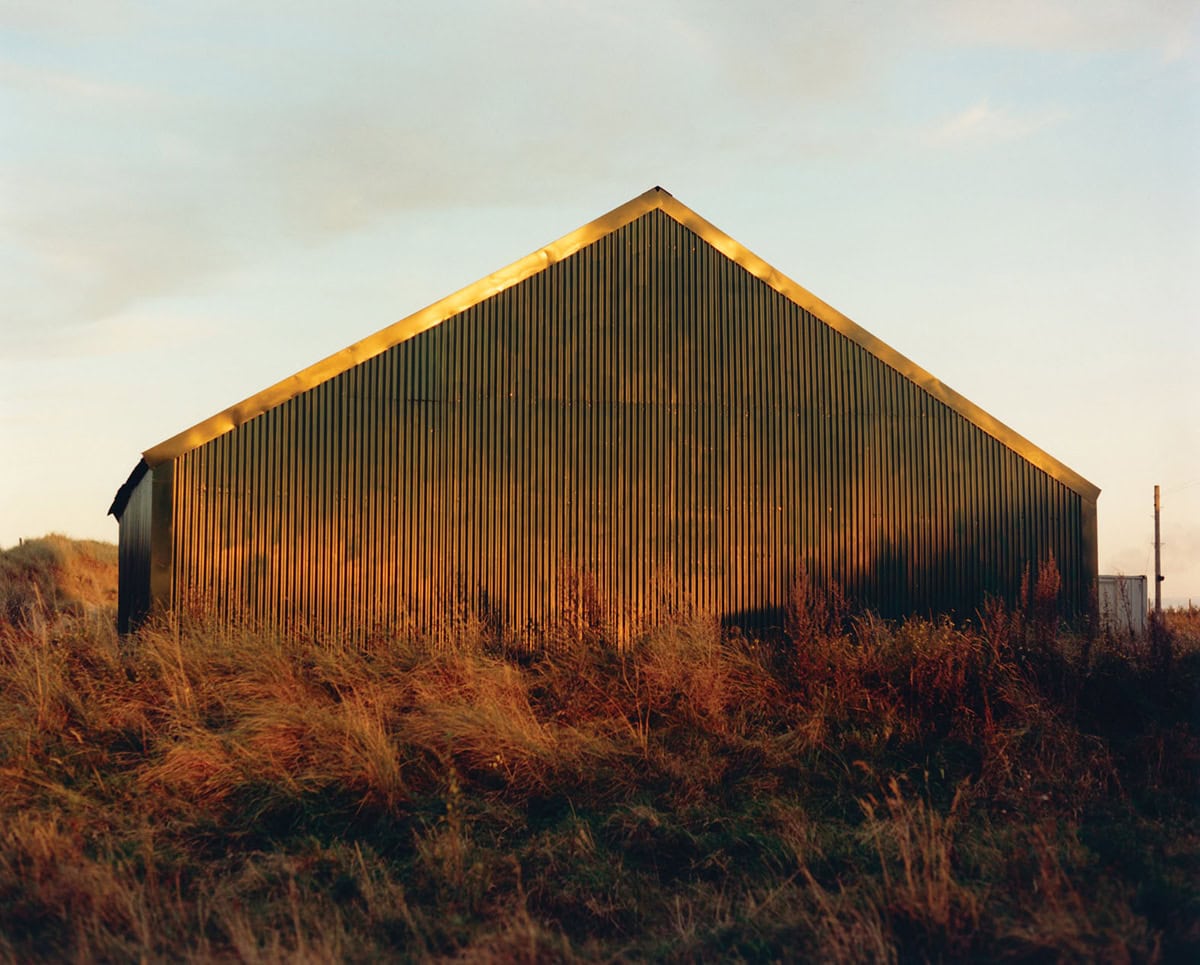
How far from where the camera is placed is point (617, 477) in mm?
15461

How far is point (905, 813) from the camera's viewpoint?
8484 millimetres

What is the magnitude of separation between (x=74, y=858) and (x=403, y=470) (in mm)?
7762

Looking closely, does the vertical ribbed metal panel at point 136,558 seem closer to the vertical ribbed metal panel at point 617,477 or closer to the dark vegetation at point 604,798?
the vertical ribbed metal panel at point 617,477

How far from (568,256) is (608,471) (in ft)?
10.1

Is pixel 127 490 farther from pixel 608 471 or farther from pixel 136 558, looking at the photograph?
pixel 608 471

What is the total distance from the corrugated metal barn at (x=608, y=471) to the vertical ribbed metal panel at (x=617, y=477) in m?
0.03

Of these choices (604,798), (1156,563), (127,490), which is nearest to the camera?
(604,798)

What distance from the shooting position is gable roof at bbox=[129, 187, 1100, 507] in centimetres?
1431

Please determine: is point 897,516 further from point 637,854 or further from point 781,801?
point 637,854

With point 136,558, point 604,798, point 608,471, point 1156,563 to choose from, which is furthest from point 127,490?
point 1156,563

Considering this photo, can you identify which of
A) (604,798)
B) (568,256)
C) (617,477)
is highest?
(568,256)

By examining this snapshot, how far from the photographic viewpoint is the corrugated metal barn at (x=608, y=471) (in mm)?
14383

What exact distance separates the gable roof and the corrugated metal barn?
0.11 feet

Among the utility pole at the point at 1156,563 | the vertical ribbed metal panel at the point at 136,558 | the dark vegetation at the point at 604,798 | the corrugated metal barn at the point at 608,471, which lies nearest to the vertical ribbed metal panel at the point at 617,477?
the corrugated metal barn at the point at 608,471
